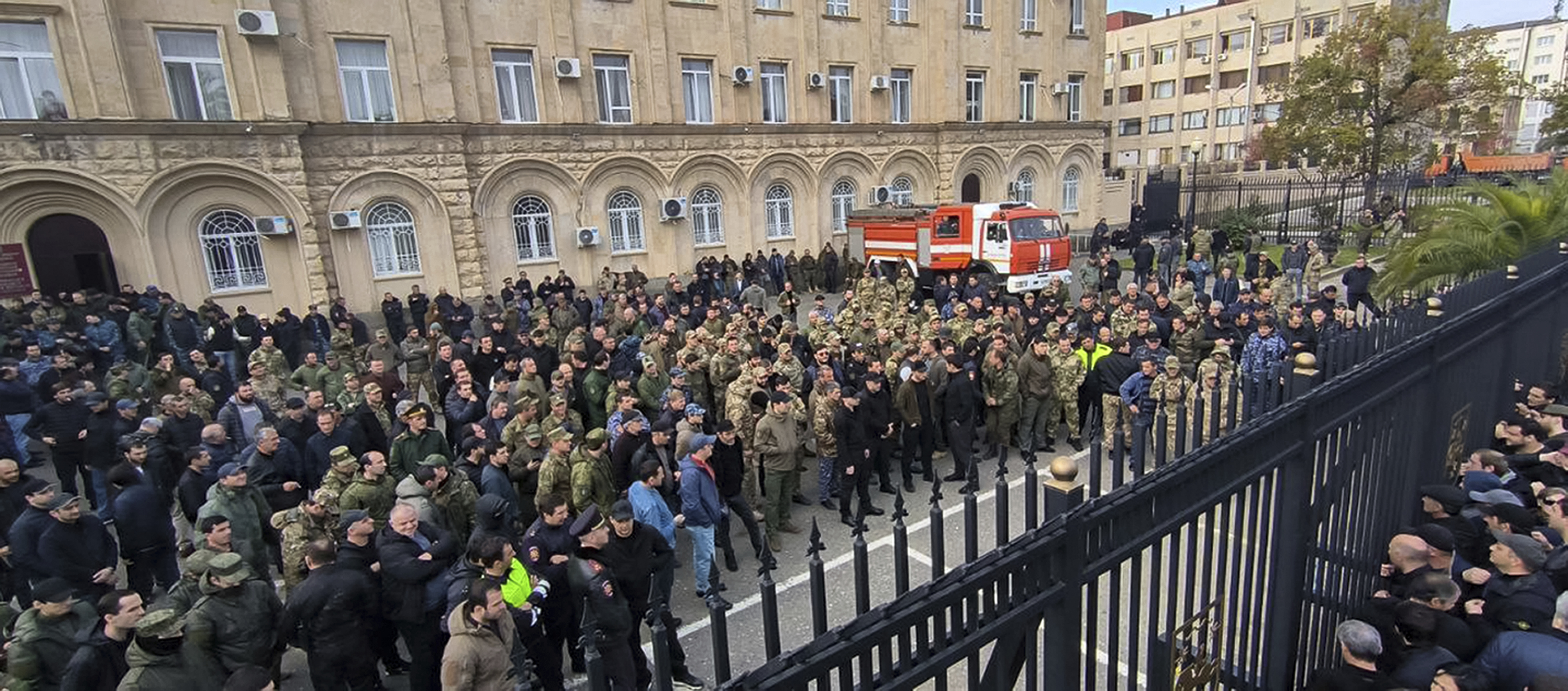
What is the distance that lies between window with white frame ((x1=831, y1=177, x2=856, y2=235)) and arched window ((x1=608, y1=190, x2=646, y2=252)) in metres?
6.82

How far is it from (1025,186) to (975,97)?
4.22 m

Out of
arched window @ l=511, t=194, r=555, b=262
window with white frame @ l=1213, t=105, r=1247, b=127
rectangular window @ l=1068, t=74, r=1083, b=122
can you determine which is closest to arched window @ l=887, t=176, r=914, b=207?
rectangular window @ l=1068, t=74, r=1083, b=122

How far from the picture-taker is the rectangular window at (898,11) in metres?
25.9

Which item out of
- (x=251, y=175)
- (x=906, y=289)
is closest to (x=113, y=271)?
(x=251, y=175)

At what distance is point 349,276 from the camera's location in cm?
1892

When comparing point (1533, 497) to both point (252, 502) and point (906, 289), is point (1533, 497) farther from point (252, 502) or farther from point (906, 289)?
point (906, 289)

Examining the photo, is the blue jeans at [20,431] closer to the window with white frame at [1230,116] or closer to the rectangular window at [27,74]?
the rectangular window at [27,74]

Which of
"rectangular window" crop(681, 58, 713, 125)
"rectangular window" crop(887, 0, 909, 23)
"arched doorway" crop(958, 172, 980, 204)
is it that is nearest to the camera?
"rectangular window" crop(681, 58, 713, 125)

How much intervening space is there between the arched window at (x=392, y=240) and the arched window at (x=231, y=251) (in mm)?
2332

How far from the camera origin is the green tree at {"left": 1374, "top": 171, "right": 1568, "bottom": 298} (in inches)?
336

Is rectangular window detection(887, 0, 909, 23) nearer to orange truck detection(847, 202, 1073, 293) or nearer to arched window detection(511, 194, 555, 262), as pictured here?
orange truck detection(847, 202, 1073, 293)

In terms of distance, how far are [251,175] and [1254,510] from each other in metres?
20.1

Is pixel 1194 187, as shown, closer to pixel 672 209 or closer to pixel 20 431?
pixel 672 209

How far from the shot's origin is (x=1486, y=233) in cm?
866
